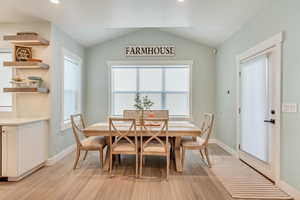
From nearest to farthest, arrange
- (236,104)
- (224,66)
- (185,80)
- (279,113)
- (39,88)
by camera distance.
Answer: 1. (279,113)
2. (39,88)
3. (236,104)
4. (224,66)
5. (185,80)

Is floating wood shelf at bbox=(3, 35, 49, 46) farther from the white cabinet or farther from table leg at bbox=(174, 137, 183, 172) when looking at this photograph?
table leg at bbox=(174, 137, 183, 172)

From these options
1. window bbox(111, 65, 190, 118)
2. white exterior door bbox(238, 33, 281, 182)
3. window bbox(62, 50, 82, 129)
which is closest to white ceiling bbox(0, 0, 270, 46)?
window bbox(62, 50, 82, 129)

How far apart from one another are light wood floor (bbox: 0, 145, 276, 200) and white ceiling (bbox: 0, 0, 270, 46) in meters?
2.76

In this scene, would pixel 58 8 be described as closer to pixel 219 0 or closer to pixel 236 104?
pixel 219 0

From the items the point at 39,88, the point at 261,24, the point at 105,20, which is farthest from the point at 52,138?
the point at 261,24

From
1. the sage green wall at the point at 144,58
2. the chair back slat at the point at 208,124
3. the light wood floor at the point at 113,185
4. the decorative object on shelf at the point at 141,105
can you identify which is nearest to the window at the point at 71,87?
the sage green wall at the point at 144,58

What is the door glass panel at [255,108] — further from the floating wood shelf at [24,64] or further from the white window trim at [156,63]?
the floating wood shelf at [24,64]

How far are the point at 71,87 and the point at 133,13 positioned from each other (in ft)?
7.82

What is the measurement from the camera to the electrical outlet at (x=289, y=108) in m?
2.46

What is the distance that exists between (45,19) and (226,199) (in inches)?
162

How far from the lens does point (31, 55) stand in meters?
3.64

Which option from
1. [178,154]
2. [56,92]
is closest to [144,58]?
[56,92]

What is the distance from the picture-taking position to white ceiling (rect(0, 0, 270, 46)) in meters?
3.24

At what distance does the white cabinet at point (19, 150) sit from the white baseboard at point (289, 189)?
12.3 ft
